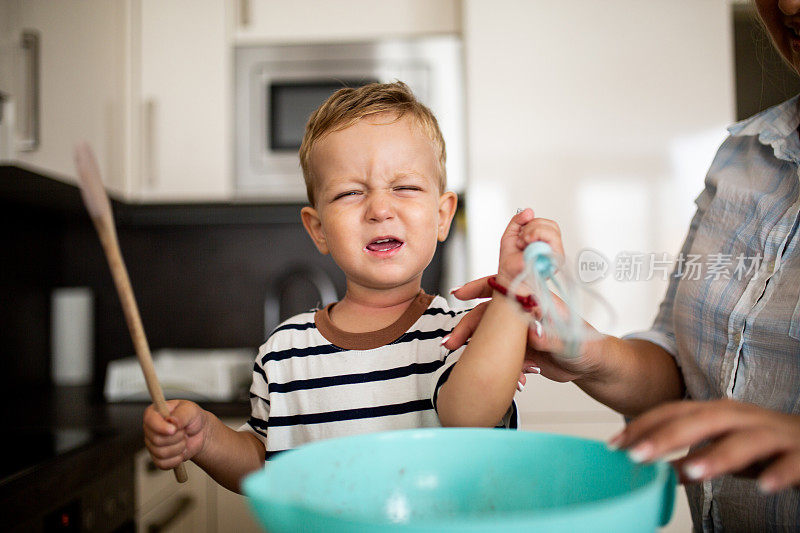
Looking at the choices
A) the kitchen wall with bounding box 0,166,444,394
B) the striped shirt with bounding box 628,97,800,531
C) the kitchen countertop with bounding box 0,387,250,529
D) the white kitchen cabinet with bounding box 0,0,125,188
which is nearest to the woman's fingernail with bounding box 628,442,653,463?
the striped shirt with bounding box 628,97,800,531

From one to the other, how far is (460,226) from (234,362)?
85 cm

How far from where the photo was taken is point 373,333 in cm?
77

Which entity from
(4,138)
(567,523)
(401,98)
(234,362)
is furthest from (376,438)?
(234,362)

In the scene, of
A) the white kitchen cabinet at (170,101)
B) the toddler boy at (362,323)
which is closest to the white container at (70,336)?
the white kitchen cabinet at (170,101)

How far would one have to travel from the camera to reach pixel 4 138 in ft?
4.14

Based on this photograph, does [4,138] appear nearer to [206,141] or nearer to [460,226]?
[206,141]

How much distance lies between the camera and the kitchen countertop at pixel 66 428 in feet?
3.32

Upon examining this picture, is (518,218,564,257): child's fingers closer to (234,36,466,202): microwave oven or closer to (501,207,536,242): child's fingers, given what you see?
(501,207,536,242): child's fingers

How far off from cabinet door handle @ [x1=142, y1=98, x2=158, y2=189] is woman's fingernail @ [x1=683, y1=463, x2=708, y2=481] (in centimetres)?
180

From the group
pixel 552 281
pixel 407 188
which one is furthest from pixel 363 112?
pixel 552 281

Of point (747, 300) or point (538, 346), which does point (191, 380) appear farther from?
point (747, 300)

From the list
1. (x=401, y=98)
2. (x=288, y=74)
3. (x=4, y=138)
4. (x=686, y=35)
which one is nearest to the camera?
(x=401, y=98)

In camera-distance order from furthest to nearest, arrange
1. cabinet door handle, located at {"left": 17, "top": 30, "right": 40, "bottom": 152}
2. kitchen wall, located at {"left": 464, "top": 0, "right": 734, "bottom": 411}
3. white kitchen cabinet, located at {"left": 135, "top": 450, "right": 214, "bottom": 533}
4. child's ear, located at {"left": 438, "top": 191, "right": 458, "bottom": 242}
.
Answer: kitchen wall, located at {"left": 464, "top": 0, "right": 734, "bottom": 411} → white kitchen cabinet, located at {"left": 135, "top": 450, "right": 214, "bottom": 533} → cabinet door handle, located at {"left": 17, "top": 30, "right": 40, "bottom": 152} → child's ear, located at {"left": 438, "top": 191, "right": 458, "bottom": 242}

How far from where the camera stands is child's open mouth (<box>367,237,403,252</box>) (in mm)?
757
